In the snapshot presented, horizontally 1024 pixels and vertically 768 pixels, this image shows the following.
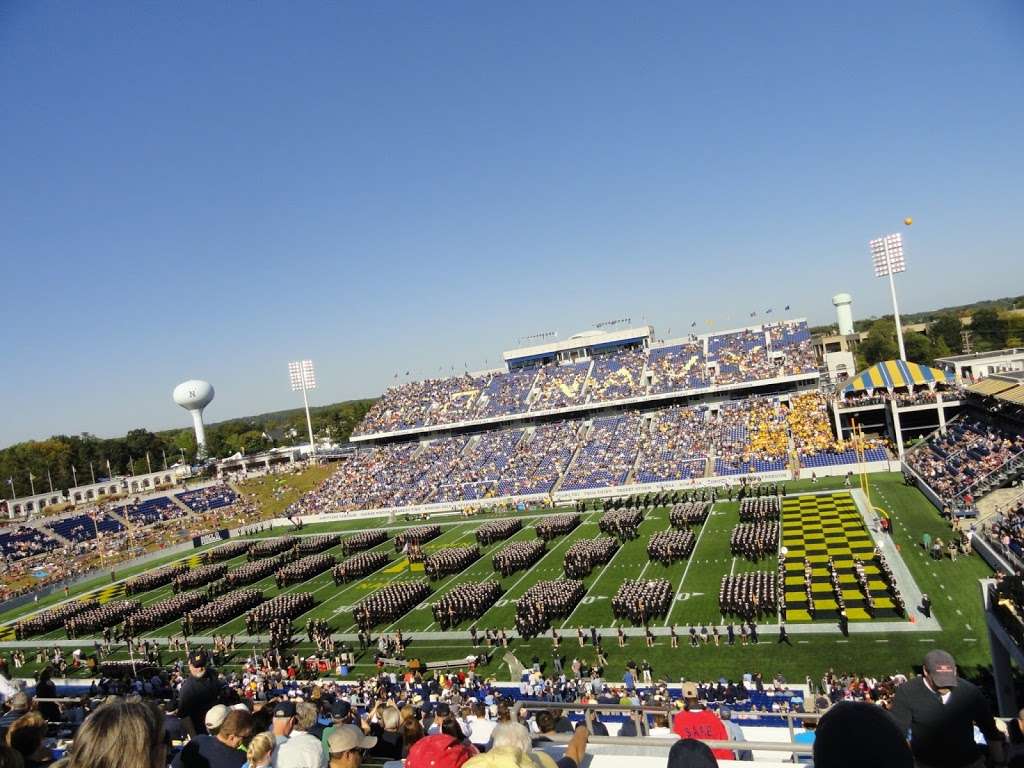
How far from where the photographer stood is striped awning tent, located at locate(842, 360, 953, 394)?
3269cm

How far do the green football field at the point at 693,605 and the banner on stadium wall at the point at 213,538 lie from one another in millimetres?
9547

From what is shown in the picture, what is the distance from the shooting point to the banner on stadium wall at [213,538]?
39219 millimetres

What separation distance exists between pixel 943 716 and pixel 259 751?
11.6ft

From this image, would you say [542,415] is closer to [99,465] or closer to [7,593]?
[7,593]

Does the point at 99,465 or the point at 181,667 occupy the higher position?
the point at 99,465

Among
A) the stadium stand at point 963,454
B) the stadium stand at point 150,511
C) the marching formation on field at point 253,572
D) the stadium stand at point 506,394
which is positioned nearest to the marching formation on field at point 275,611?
the marching formation on field at point 253,572

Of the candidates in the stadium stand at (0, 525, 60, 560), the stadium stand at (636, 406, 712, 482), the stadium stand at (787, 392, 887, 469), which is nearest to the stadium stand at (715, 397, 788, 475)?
the stadium stand at (787, 392, 887, 469)

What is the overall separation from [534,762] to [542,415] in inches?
1710

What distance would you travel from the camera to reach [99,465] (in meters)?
72.4

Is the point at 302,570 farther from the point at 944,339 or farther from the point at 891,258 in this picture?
the point at 944,339

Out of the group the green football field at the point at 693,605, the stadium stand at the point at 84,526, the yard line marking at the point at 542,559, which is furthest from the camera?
the stadium stand at the point at 84,526

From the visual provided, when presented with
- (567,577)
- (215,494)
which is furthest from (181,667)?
(215,494)

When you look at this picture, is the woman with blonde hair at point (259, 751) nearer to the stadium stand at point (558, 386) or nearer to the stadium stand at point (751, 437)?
the stadium stand at point (751, 437)

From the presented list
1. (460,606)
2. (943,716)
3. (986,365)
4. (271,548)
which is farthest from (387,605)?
(986,365)
